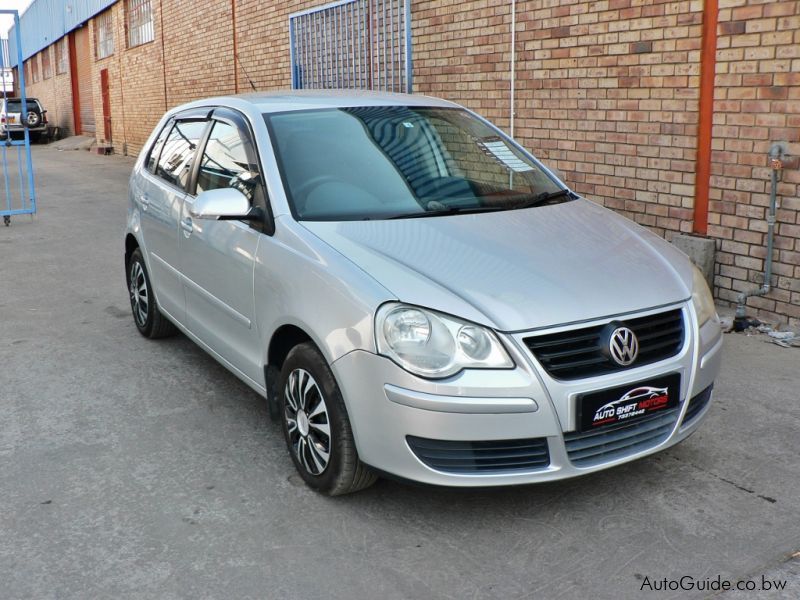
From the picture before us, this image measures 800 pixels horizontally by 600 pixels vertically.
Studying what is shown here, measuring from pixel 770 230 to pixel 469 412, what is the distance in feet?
12.4

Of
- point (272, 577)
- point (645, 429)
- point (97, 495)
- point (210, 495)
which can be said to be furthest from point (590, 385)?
point (97, 495)

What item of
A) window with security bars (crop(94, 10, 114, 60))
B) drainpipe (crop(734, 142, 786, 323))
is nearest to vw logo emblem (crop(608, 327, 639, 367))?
drainpipe (crop(734, 142, 786, 323))

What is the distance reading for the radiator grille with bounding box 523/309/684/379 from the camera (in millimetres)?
3102

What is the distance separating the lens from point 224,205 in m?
3.88

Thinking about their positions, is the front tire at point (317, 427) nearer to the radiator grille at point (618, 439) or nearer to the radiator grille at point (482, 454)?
the radiator grille at point (482, 454)

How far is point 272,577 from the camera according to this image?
3.03 meters

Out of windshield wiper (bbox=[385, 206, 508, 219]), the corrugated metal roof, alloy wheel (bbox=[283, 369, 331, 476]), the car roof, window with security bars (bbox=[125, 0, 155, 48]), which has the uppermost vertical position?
the corrugated metal roof

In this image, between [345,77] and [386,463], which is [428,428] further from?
[345,77]

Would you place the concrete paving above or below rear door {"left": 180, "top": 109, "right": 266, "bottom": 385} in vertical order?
below

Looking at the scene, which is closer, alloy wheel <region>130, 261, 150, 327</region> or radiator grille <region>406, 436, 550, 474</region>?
radiator grille <region>406, 436, 550, 474</region>

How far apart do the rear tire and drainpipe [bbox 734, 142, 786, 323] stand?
3925mm

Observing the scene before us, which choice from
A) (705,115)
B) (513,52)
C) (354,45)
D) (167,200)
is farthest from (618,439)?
(354,45)

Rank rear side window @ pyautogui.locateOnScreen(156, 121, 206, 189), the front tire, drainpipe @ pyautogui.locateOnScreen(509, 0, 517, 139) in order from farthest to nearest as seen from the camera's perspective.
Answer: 1. drainpipe @ pyautogui.locateOnScreen(509, 0, 517, 139)
2. rear side window @ pyautogui.locateOnScreen(156, 121, 206, 189)
3. the front tire

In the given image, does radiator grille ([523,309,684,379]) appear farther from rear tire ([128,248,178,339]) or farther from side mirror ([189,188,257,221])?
rear tire ([128,248,178,339])
